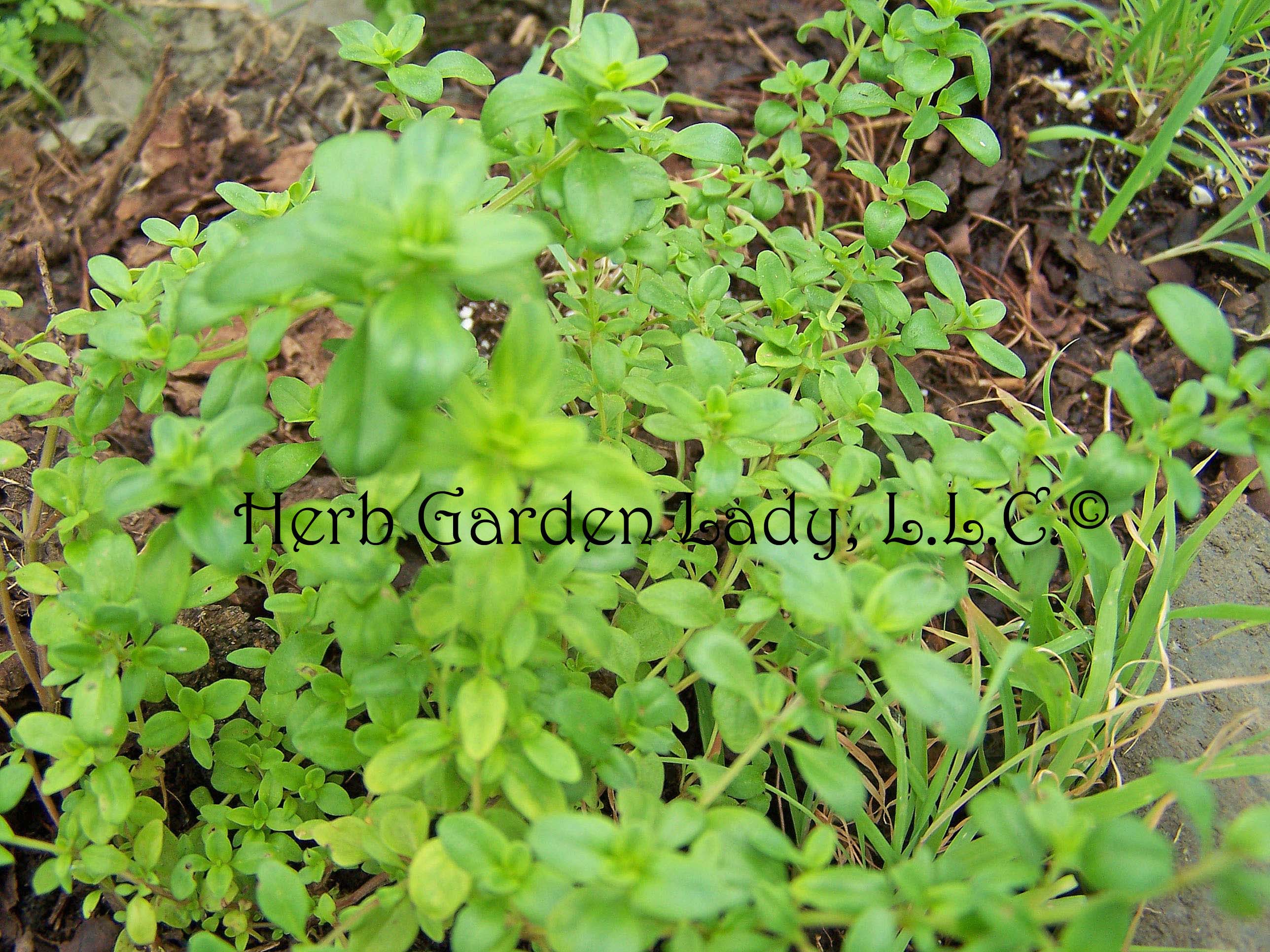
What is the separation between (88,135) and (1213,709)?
12.9 feet

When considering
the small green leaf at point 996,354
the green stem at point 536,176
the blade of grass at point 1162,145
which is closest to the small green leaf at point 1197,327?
the small green leaf at point 996,354

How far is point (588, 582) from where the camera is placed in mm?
1548

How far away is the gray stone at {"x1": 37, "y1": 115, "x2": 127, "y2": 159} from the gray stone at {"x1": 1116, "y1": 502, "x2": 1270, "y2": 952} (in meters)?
3.73

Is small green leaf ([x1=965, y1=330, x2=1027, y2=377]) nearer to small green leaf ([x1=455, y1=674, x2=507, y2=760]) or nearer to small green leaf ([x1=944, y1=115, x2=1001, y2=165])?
small green leaf ([x1=944, y1=115, x2=1001, y2=165])

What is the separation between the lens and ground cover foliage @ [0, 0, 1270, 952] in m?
1.25

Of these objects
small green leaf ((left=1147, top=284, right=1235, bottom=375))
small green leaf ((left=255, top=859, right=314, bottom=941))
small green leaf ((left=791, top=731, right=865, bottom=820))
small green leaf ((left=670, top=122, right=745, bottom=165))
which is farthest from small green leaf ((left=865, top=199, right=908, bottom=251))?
small green leaf ((left=255, top=859, right=314, bottom=941))

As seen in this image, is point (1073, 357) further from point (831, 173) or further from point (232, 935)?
point (232, 935)

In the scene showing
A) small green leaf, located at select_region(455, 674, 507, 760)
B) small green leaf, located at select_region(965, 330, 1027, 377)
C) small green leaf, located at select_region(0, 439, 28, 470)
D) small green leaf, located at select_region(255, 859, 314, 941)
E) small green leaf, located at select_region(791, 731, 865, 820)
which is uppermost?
small green leaf, located at select_region(965, 330, 1027, 377)

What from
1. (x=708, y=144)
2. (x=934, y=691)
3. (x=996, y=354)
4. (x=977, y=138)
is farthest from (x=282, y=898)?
(x=977, y=138)

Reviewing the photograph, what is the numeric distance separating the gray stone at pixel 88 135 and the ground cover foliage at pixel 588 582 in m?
1.38

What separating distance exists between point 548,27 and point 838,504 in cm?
256

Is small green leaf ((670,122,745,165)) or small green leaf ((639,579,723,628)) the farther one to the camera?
small green leaf ((670,122,745,165))

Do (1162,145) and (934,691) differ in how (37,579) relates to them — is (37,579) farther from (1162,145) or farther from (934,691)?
(1162,145)

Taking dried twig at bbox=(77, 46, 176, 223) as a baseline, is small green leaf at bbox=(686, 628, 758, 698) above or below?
below
